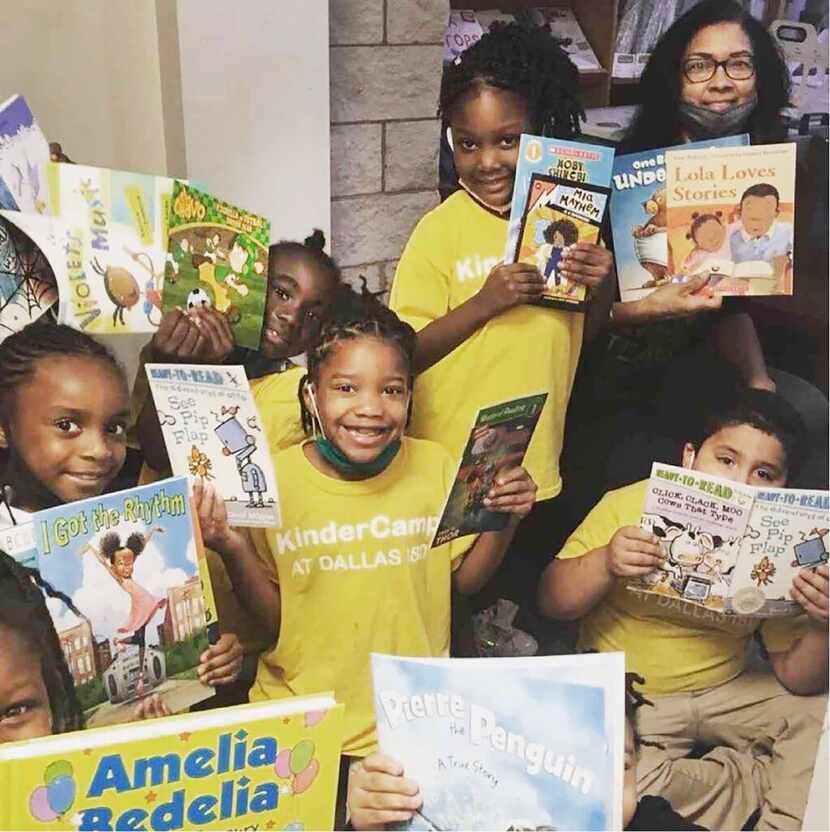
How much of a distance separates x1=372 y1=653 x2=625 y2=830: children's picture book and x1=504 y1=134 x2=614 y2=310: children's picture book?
0.43m

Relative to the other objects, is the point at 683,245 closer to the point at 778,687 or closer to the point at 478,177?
the point at 478,177

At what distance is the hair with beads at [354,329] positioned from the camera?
1.04m

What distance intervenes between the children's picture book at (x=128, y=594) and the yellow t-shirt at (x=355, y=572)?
94 millimetres

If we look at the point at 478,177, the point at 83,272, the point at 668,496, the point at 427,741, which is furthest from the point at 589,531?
the point at 83,272

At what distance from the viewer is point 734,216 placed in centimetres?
106

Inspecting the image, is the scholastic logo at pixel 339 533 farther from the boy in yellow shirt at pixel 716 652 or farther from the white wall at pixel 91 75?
the white wall at pixel 91 75

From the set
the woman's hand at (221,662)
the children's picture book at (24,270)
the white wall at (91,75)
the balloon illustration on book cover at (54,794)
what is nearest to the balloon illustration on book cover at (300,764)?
the woman's hand at (221,662)

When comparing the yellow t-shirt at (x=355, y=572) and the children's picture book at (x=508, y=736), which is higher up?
the yellow t-shirt at (x=355, y=572)

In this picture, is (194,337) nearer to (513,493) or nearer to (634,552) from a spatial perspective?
(513,493)

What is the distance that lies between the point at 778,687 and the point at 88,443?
904 mm

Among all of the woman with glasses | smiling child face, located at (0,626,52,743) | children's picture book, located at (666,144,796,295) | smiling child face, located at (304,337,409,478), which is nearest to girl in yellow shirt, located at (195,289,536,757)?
smiling child face, located at (304,337,409,478)

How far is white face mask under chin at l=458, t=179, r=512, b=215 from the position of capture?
40.8 inches

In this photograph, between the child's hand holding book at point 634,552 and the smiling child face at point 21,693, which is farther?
the child's hand holding book at point 634,552

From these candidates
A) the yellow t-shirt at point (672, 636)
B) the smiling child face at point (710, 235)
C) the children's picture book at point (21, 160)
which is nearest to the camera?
the children's picture book at point (21, 160)
